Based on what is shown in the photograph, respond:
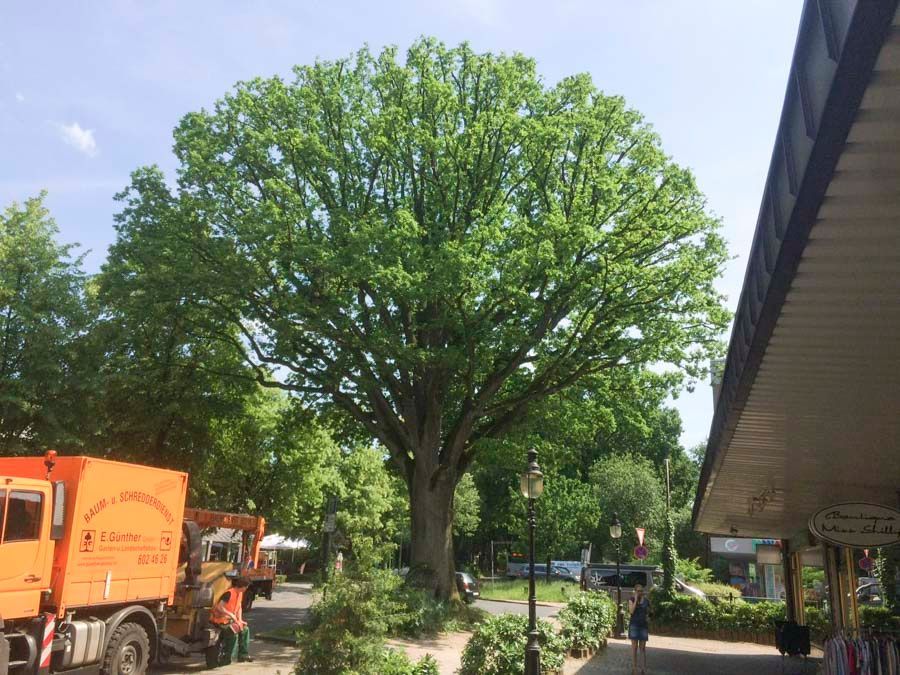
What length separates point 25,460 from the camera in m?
10.7

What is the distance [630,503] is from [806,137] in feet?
180

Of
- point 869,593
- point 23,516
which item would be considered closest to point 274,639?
point 23,516

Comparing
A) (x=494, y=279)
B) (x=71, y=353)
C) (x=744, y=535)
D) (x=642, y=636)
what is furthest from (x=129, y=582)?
(x=744, y=535)

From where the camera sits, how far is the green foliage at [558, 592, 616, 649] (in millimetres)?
16562

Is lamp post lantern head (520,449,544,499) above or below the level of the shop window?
above

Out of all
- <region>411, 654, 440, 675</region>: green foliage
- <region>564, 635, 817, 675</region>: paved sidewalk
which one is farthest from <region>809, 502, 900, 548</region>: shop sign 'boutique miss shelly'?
<region>564, 635, 817, 675</region>: paved sidewalk

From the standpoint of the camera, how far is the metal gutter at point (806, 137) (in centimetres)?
312

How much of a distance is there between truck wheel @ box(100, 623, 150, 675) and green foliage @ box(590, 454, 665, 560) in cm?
4701

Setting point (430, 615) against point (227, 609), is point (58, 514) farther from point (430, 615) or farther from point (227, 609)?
point (430, 615)

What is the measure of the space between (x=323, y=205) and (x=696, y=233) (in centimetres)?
1097

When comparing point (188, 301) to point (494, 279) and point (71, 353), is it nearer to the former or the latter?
point (71, 353)

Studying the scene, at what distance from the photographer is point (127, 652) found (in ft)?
36.7

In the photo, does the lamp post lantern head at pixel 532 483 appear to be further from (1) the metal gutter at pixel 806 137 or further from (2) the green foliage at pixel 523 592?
(2) the green foliage at pixel 523 592

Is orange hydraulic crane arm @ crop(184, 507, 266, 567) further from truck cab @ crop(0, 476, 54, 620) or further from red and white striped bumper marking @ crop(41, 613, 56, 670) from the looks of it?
red and white striped bumper marking @ crop(41, 613, 56, 670)
